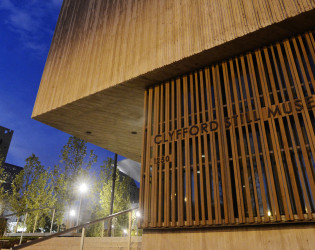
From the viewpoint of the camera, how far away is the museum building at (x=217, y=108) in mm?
4059

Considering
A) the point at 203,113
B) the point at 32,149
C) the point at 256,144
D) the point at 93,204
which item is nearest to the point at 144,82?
the point at 203,113

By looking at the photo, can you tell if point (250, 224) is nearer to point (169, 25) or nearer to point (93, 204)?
point (169, 25)

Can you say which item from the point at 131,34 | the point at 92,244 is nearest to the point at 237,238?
the point at 92,244

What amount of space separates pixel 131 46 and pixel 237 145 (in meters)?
3.63

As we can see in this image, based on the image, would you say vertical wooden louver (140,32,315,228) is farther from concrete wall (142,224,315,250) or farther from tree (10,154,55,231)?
tree (10,154,55,231)

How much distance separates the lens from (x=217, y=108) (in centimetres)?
512

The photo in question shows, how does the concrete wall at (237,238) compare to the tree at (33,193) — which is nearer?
the concrete wall at (237,238)

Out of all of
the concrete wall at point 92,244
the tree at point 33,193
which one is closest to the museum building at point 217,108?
the concrete wall at point 92,244

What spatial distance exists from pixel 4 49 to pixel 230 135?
135213 mm

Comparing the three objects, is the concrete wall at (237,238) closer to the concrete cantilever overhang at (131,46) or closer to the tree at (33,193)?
the concrete cantilever overhang at (131,46)

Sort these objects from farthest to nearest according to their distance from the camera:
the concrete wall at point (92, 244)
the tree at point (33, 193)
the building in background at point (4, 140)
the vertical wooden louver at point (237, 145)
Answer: the building in background at point (4, 140) < the tree at point (33, 193) < the concrete wall at point (92, 244) < the vertical wooden louver at point (237, 145)

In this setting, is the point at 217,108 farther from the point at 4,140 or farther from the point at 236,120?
the point at 4,140

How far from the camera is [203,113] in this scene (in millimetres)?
5277

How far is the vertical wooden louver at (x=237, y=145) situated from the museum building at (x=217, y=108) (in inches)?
0.8
